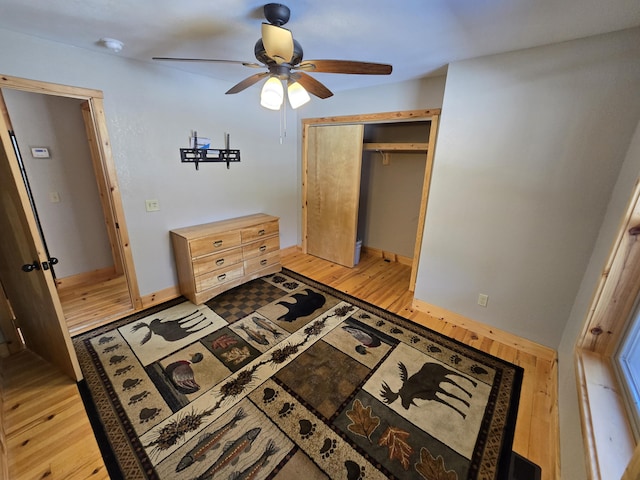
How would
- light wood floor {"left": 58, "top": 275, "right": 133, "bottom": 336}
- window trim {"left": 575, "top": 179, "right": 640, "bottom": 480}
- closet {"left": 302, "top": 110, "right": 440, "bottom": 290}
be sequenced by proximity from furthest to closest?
closet {"left": 302, "top": 110, "right": 440, "bottom": 290} < light wood floor {"left": 58, "top": 275, "right": 133, "bottom": 336} < window trim {"left": 575, "top": 179, "right": 640, "bottom": 480}

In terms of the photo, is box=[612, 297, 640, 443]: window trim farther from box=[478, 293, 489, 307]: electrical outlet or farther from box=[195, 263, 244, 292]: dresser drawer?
box=[195, 263, 244, 292]: dresser drawer

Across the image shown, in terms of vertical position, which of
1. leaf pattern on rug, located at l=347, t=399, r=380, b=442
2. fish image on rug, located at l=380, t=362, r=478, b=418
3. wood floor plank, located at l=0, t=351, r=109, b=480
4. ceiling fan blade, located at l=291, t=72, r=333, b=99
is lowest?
wood floor plank, located at l=0, t=351, r=109, b=480

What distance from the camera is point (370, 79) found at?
2.76 meters

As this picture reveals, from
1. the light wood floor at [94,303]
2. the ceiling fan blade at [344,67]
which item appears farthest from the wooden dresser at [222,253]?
the ceiling fan blade at [344,67]

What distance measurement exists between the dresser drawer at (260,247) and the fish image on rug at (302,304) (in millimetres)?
686

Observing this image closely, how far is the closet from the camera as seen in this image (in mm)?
3459

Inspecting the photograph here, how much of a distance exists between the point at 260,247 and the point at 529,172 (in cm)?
270

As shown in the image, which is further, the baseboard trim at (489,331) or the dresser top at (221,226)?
the dresser top at (221,226)

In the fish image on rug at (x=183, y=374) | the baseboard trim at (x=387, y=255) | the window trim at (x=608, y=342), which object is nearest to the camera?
the window trim at (x=608, y=342)

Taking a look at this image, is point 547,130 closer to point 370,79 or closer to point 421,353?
point 370,79

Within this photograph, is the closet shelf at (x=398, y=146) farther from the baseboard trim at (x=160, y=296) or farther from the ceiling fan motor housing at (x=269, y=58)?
the baseboard trim at (x=160, y=296)

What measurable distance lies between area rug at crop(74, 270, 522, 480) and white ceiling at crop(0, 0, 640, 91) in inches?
90.4

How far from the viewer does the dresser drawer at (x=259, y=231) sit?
3.06 meters

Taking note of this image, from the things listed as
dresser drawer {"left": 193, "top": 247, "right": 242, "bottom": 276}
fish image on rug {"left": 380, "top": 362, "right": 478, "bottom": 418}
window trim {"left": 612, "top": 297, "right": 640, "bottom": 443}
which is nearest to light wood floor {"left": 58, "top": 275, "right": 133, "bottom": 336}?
dresser drawer {"left": 193, "top": 247, "right": 242, "bottom": 276}
